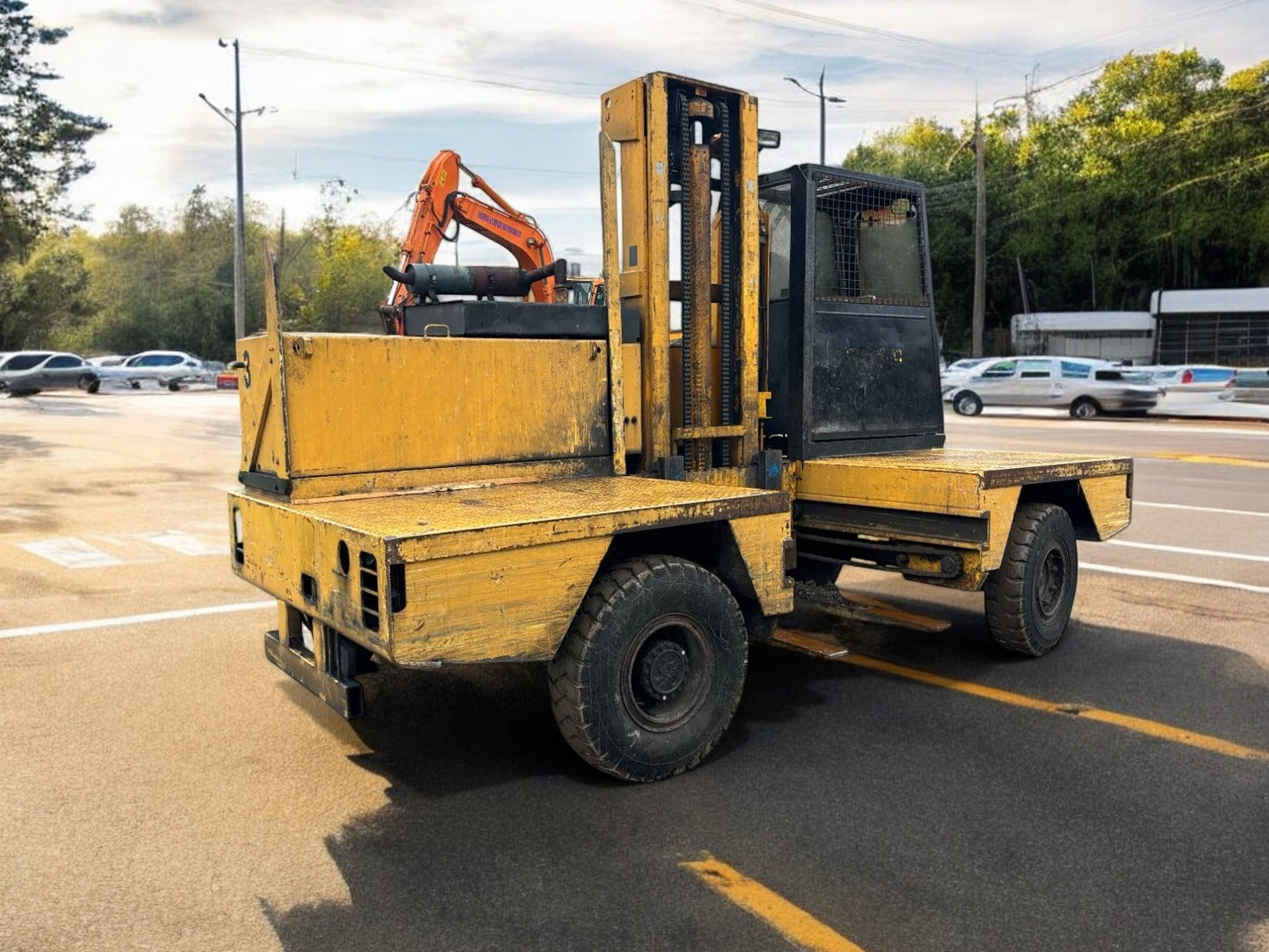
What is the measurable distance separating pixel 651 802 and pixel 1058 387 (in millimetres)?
27345

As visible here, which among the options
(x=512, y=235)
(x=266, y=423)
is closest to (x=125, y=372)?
(x=512, y=235)

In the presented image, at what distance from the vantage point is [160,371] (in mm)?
43250

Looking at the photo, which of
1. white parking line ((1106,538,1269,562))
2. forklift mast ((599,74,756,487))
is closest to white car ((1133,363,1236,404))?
white parking line ((1106,538,1269,562))

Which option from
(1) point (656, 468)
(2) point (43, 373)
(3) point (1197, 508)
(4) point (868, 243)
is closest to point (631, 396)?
(1) point (656, 468)

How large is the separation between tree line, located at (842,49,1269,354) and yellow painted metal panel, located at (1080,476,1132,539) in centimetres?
4075

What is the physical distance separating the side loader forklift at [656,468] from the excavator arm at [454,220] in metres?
4.91

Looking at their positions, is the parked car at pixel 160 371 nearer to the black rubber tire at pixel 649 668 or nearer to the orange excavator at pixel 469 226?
the orange excavator at pixel 469 226

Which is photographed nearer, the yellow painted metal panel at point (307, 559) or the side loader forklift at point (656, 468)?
the yellow painted metal panel at point (307, 559)

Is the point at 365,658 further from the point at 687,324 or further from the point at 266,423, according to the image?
the point at 687,324

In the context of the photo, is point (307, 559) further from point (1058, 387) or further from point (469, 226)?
point (1058, 387)

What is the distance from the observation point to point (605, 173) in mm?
5414

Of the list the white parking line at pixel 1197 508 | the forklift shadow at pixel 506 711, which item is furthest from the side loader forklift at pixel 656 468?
the white parking line at pixel 1197 508

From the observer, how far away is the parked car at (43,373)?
3881 cm

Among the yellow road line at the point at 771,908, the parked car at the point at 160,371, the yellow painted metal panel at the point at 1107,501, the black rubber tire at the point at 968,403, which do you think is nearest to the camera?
the yellow road line at the point at 771,908
